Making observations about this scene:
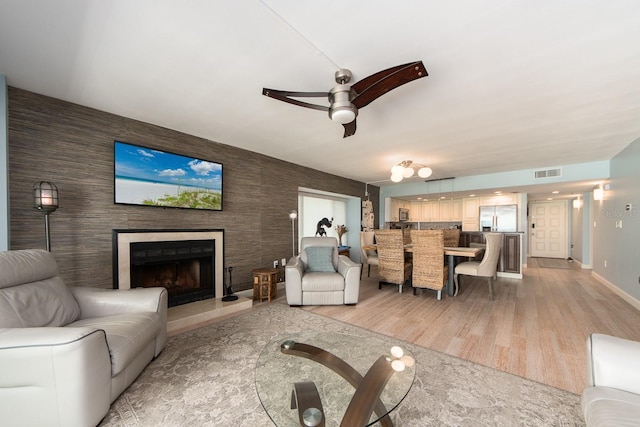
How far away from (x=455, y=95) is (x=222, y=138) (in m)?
2.91

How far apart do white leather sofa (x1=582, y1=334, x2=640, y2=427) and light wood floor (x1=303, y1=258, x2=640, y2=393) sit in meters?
0.83

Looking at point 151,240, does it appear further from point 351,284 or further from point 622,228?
point 622,228

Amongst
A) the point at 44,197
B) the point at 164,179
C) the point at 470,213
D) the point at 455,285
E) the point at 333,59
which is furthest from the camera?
the point at 470,213

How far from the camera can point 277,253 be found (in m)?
4.48

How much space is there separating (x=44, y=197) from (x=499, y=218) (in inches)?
343

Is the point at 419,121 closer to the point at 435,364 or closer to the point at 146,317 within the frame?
the point at 435,364

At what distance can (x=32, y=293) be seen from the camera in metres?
1.66

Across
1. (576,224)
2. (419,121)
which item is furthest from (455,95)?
(576,224)

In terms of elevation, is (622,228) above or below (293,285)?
above

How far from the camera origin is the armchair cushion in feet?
12.4

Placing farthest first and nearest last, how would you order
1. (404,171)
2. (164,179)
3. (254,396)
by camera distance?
(404,171) < (164,179) < (254,396)

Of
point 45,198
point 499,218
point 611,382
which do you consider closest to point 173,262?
point 45,198

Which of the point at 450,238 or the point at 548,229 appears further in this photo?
the point at 548,229

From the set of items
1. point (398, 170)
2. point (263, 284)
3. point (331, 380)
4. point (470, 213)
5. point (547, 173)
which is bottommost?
point (263, 284)
